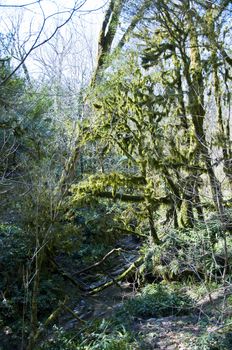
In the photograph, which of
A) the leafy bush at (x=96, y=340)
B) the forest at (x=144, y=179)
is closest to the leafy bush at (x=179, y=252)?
the forest at (x=144, y=179)

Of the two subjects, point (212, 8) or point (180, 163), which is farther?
point (180, 163)

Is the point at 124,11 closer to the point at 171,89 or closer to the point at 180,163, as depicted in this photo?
the point at 171,89

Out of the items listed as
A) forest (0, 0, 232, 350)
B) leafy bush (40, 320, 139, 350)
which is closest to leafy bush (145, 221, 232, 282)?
forest (0, 0, 232, 350)

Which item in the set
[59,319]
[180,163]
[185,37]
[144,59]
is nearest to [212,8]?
[185,37]

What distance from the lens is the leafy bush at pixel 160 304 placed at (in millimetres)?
6344

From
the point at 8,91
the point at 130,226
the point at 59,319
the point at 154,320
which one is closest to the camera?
the point at 8,91

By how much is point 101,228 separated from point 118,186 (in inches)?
80.7

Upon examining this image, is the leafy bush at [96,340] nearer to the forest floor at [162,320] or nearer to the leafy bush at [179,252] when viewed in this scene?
the forest floor at [162,320]

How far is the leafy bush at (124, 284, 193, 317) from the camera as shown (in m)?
6.34

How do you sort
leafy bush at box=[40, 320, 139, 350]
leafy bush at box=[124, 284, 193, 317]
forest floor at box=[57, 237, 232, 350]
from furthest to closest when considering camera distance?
leafy bush at box=[124, 284, 193, 317], forest floor at box=[57, 237, 232, 350], leafy bush at box=[40, 320, 139, 350]

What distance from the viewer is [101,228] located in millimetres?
9812

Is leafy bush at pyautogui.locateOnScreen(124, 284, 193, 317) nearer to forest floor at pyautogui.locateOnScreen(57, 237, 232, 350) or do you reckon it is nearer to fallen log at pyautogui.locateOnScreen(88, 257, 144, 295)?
forest floor at pyautogui.locateOnScreen(57, 237, 232, 350)

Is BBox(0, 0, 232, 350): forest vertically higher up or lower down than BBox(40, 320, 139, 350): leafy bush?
higher up

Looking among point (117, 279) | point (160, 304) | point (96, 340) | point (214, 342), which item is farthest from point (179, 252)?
point (96, 340)
